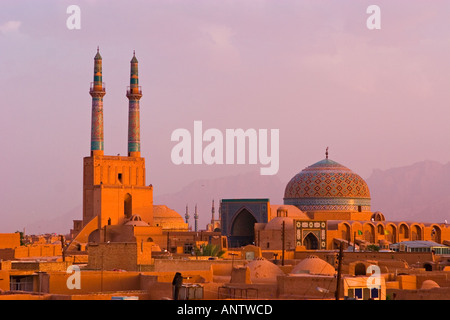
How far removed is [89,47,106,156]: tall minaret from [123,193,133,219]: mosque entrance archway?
2699 millimetres

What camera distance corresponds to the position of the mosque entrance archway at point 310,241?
→ 44.0m

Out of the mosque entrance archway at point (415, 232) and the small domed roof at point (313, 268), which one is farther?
the mosque entrance archway at point (415, 232)

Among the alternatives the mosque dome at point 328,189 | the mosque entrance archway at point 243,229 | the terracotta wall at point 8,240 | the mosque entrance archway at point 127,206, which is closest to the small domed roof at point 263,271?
the terracotta wall at point 8,240

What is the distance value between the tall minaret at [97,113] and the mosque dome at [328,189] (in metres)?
10.0

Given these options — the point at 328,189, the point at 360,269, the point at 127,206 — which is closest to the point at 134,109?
the point at 127,206

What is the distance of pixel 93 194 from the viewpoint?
48.5 meters

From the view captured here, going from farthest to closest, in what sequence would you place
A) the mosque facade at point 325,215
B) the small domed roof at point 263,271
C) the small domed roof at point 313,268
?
the mosque facade at point 325,215 < the small domed roof at point 263,271 < the small domed roof at point 313,268

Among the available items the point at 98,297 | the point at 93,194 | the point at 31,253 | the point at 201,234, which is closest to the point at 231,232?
the point at 201,234

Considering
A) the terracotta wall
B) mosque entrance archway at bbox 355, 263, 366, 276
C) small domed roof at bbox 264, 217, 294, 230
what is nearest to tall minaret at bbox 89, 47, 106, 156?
small domed roof at bbox 264, 217, 294, 230

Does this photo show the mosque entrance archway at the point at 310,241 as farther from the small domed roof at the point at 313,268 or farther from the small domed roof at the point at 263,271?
the small domed roof at the point at 313,268

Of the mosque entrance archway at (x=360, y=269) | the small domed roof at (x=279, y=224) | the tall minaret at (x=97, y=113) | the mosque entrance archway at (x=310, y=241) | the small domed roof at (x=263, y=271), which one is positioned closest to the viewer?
the small domed roof at (x=263, y=271)

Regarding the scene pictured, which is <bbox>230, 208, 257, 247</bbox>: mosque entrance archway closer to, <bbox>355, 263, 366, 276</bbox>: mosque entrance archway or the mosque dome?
the mosque dome
